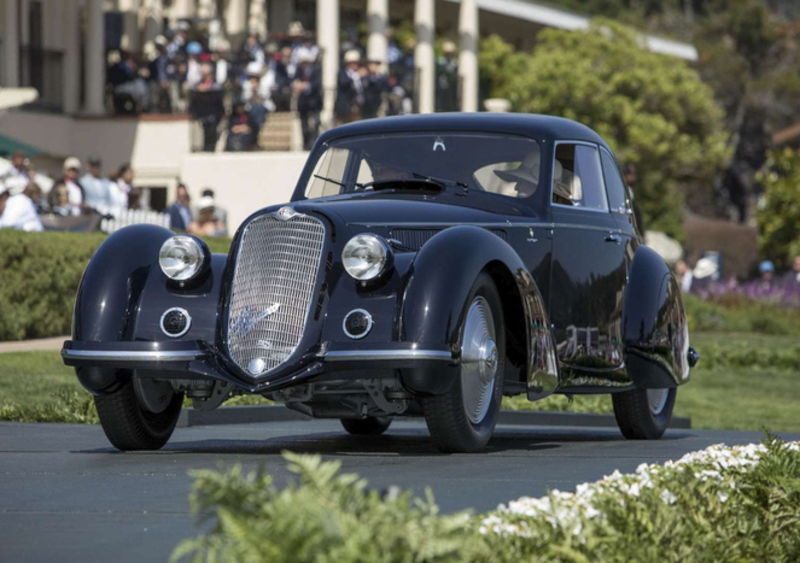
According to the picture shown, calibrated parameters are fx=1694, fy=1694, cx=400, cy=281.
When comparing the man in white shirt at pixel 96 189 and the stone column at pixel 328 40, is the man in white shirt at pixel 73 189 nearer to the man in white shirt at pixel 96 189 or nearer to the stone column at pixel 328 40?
the man in white shirt at pixel 96 189

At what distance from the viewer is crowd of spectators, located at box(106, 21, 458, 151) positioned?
30688 millimetres

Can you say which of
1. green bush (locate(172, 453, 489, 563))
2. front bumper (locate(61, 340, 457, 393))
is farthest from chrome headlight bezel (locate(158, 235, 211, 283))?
green bush (locate(172, 453, 489, 563))

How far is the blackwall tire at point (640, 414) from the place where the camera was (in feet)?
35.3

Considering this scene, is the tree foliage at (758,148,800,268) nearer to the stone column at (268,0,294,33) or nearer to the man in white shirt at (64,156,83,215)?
the stone column at (268,0,294,33)

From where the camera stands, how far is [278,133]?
34.2 metres

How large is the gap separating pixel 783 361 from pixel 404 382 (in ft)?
50.5

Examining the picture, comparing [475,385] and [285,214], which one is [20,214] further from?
[475,385]

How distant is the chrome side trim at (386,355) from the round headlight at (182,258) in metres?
0.93

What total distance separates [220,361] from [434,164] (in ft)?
7.42

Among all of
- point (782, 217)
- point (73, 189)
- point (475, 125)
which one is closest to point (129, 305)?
point (475, 125)

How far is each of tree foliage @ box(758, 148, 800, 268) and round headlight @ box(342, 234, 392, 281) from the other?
3475 centimetres

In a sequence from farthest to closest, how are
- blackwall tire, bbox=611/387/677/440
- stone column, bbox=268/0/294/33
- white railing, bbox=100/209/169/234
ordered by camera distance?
1. stone column, bbox=268/0/294/33
2. white railing, bbox=100/209/169/234
3. blackwall tire, bbox=611/387/677/440

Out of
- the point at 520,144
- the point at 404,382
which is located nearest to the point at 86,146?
the point at 520,144

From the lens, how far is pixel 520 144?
32.7 ft
